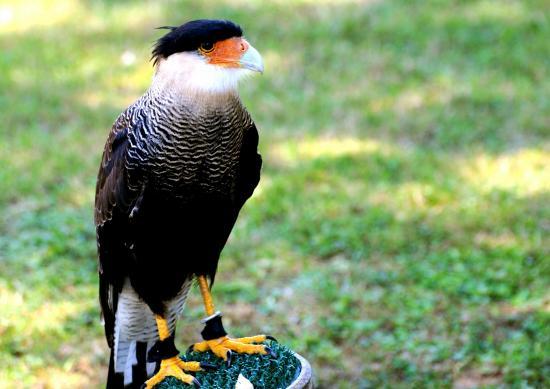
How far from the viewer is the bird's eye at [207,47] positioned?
9.66 ft

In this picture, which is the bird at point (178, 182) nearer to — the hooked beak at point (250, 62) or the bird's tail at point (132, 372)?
the hooked beak at point (250, 62)

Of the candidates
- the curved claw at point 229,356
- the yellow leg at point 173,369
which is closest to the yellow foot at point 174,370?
the yellow leg at point 173,369

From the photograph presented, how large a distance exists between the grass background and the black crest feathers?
7.08 ft

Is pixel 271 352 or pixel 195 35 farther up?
pixel 195 35

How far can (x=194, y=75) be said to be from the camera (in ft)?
9.67

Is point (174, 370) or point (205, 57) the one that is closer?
point (205, 57)

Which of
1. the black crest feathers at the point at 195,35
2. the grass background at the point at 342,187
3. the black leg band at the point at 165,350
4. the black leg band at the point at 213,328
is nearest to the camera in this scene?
the black crest feathers at the point at 195,35

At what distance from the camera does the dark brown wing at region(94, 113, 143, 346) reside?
3157 millimetres

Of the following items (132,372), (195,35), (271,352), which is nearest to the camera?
(195,35)

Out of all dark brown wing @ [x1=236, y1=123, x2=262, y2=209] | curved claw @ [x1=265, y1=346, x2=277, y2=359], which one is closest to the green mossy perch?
curved claw @ [x1=265, y1=346, x2=277, y2=359]

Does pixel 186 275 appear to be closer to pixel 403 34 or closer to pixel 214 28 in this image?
pixel 214 28

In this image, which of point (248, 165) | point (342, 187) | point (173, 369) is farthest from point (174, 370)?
point (342, 187)

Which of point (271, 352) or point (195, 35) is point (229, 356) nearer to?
point (271, 352)

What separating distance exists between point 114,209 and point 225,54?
2.49ft
